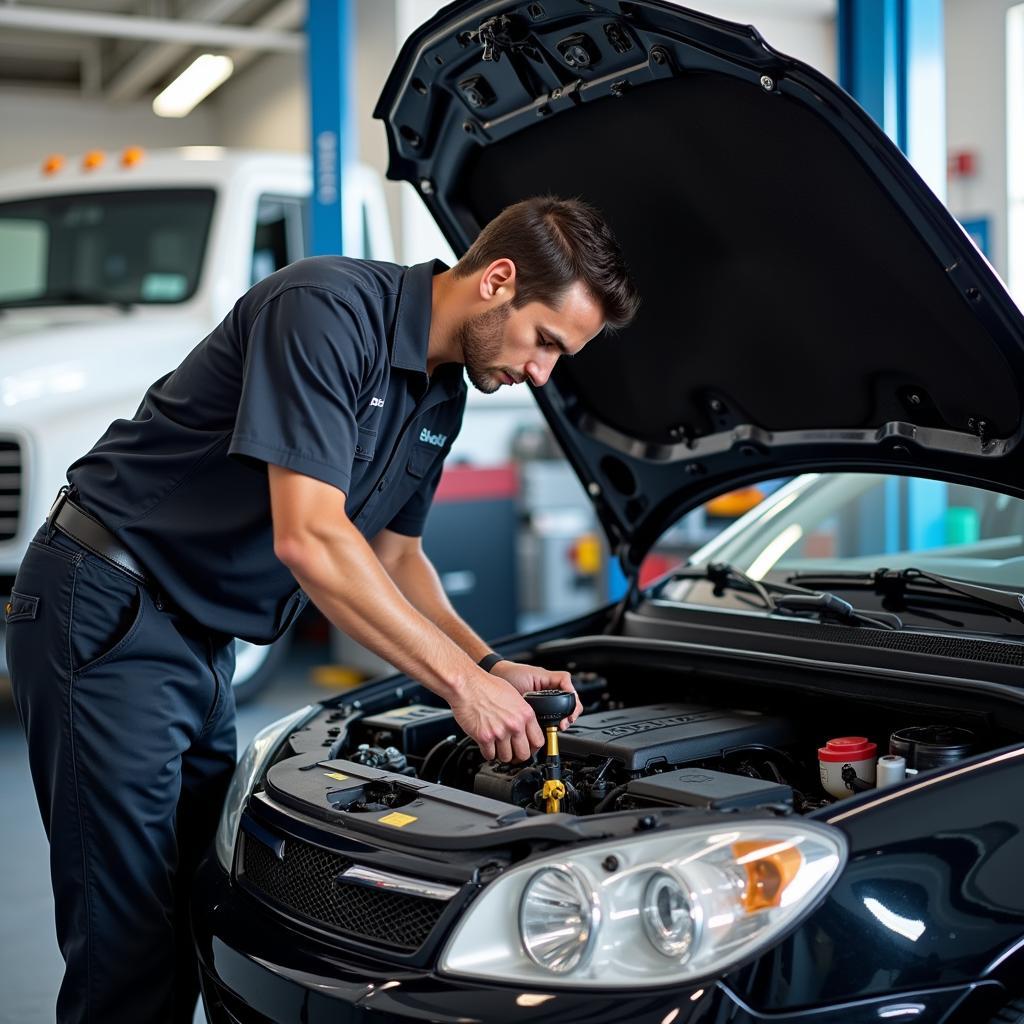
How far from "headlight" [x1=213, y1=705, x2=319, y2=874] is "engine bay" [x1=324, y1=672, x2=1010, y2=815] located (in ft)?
0.38

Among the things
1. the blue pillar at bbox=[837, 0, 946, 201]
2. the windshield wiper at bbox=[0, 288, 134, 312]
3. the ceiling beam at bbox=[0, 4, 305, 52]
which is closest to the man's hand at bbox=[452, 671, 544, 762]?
the blue pillar at bbox=[837, 0, 946, 201]

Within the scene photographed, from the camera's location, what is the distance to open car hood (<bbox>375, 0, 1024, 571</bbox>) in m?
1.85

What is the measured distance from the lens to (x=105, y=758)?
1.99 m

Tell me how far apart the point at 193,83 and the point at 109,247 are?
6.97m

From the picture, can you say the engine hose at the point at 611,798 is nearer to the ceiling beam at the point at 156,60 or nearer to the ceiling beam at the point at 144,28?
the ceiling beam at the point at 144,28

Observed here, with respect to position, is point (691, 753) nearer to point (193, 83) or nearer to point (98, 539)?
point (98, 539)

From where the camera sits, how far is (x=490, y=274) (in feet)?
6.48

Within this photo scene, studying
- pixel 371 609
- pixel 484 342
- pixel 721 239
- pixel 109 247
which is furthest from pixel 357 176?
pixel 371 609

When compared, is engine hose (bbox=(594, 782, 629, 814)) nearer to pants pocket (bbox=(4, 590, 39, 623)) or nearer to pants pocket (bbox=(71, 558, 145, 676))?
pants pocket (bbox=(71, 558, 145, 676))

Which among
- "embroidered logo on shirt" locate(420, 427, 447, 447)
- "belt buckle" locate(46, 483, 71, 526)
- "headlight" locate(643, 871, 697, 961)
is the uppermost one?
"embroidered logo on shirt" locate(420, 427, 447, 447)

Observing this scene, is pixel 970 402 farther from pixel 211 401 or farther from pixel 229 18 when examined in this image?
pixel 229 18

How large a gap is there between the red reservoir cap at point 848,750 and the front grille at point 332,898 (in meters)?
0.68

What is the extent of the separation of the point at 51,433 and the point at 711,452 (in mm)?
2946

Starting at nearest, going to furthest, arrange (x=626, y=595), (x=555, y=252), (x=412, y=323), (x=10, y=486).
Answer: (x=555, y=252)
(x=412, y=323)
(x=626, y=595)
(x=10, y=486)
